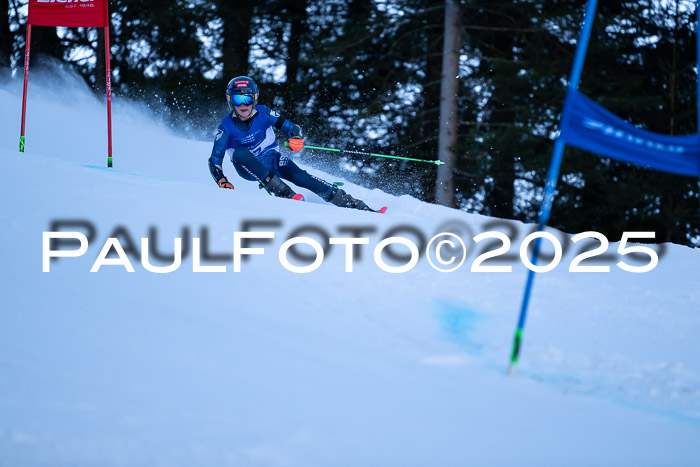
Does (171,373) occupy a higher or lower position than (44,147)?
lower

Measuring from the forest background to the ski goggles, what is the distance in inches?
154

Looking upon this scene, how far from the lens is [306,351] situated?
292cm

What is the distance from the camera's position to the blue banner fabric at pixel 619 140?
295 centimetres

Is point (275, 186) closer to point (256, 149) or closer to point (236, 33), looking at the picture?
point (256, 149)

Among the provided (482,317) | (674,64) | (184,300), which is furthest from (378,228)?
(674,64)

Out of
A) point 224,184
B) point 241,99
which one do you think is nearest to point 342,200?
point 224,184

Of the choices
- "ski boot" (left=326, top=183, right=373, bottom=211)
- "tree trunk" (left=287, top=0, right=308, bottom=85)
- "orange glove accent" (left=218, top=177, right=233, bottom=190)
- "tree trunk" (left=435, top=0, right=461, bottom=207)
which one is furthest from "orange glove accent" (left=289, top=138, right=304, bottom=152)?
"tree trunk" (left=287, top=0, right=308, bottom=85)

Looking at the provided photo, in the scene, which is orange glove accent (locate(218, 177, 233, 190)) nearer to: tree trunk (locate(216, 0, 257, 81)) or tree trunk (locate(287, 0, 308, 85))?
tree trunk (locate(216, 0, 257, 81))

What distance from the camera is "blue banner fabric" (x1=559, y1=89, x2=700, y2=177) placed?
9.69ft

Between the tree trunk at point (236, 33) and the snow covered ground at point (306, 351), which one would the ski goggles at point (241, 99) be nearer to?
the snow covered ground at point (306, 351)

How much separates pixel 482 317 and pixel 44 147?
9.58m

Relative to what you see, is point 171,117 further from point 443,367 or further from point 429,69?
point 443,367

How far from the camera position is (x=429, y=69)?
14.8 meters

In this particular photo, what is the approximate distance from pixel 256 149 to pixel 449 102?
5.42 meters
